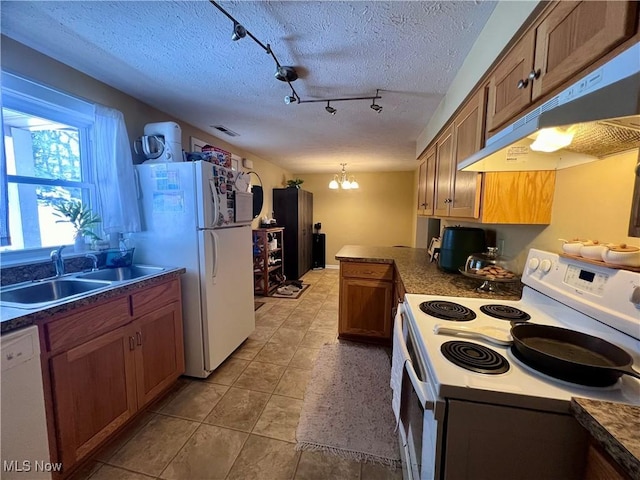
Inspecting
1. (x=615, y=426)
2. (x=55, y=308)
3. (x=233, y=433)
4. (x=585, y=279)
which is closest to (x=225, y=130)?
(x=55, y=308)

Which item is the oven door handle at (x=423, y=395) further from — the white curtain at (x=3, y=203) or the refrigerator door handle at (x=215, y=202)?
the white curtain at (x=3, y=203)

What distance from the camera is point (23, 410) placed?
1.04 meters

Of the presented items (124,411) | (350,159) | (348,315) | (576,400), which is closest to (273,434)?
(124,411)

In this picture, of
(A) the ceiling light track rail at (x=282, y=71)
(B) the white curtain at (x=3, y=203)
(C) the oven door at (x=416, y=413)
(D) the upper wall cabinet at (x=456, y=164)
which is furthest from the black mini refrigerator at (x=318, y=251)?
(B) the white curtain at (x=3, y=203)

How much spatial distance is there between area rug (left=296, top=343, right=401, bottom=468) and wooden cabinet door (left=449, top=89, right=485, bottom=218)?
1.39 meters

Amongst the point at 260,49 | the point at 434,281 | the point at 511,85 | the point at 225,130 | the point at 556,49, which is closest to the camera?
the point at 556,49

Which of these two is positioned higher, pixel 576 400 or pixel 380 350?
A: pixel 576 400

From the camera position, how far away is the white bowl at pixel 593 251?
36.5 inches

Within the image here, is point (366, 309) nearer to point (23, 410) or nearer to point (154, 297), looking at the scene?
point (154, 297)

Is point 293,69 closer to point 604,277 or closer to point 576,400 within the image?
point 604,277

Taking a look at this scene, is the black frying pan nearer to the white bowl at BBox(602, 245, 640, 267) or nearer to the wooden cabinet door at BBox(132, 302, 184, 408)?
the white bowl at BBox(602, 245, 640, 267)

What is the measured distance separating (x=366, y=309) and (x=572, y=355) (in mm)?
1835

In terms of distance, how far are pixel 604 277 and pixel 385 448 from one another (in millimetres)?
1336

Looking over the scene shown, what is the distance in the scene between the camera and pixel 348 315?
266cm
